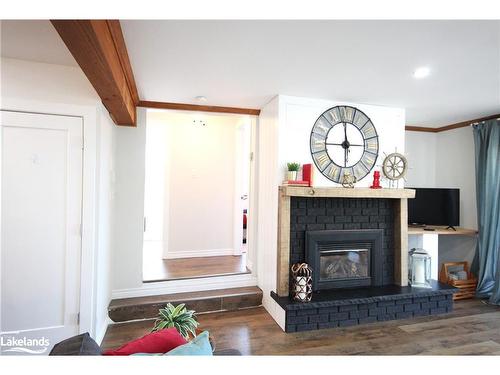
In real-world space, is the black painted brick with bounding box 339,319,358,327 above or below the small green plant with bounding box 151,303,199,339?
below

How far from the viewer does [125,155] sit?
310cm

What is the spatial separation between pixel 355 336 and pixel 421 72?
8.15 ft

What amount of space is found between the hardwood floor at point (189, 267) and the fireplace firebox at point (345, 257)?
1.03 m

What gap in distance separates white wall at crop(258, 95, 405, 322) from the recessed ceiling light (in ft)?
2.78

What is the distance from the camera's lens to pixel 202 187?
185 inches

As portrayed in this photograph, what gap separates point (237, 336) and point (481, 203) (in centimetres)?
351

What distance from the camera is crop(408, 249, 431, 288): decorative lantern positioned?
3209 millimetres

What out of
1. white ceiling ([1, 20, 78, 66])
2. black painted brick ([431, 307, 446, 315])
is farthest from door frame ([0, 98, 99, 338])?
black painted brick ([431, 307, 446, 315])

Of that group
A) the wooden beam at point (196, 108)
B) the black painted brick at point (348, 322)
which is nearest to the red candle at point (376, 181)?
the black painted brick at point (348, 322)

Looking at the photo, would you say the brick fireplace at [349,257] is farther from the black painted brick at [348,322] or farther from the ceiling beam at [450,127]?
the ceiling beam at [450,127]

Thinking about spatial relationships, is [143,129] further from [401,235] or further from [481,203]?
[481,203]

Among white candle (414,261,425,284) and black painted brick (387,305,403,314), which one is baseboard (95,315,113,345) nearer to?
black painted brick (387,305,403,314)

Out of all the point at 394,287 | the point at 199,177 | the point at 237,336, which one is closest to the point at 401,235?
the point at 394,287

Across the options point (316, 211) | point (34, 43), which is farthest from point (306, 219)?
point (34, 43)
